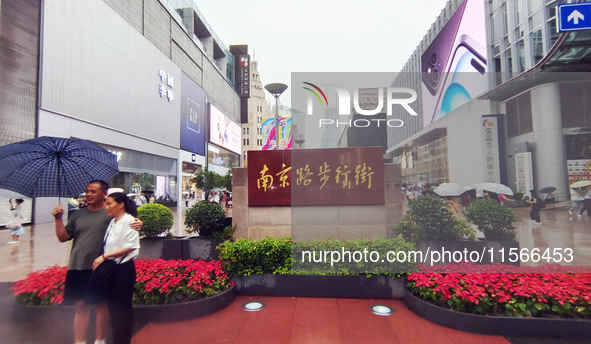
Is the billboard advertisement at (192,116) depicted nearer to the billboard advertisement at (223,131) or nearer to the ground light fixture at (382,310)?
the billboard advertisement at (223,131)

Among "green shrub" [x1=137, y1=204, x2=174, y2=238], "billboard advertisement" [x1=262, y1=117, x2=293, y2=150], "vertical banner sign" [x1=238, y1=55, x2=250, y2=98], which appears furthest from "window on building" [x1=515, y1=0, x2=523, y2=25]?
"vertical banner sign" [x1=238, y1=55, x2=250, y2=98]

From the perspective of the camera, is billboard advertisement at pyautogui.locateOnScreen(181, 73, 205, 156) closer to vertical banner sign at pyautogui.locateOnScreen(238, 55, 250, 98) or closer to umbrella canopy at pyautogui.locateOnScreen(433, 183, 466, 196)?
vertical banner sign at pyautogui.locateOnScreen(238, 55, 250, 98)

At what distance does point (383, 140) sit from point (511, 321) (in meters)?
3.92

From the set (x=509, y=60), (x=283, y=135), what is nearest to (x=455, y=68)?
(x=509, y=60)

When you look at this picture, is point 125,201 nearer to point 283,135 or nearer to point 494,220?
point 494,220

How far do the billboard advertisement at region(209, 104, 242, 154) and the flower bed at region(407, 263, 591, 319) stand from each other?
33799mm

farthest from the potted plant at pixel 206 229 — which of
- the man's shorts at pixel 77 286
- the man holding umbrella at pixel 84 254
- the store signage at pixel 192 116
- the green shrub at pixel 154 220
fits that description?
the store signage at pixel 192 116

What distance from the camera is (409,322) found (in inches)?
138

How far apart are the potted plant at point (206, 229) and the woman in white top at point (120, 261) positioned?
2.78m

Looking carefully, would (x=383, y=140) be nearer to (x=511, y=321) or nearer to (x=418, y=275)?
(x=418, y=275)

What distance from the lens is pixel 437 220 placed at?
196 inches

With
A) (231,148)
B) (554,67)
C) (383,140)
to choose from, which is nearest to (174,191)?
(231,148)

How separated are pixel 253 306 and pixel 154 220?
9.83 ft

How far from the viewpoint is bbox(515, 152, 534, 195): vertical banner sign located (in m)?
16.8
